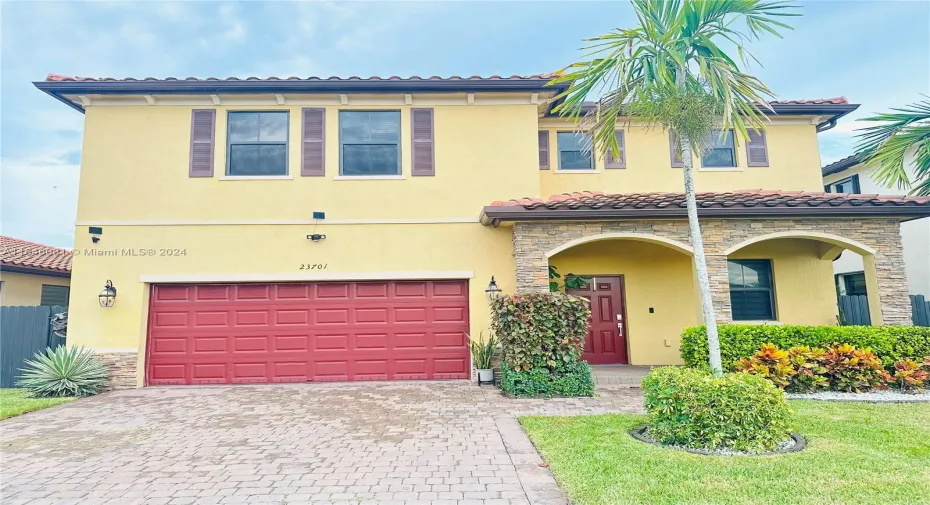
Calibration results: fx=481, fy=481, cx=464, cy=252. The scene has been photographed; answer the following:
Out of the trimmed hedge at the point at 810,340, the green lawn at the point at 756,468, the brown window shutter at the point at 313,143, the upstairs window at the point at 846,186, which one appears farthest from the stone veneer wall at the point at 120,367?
the upstairs window at the point at 846,186

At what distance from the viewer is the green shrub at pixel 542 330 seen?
8.81m

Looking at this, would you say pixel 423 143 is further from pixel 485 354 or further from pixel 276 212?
pixel 485 354

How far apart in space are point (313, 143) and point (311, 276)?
9.88 feet

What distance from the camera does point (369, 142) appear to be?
11031 millimetres

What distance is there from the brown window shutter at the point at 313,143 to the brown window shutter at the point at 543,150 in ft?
17.4

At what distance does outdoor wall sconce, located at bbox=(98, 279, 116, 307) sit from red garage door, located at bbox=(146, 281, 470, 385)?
2.36 feet

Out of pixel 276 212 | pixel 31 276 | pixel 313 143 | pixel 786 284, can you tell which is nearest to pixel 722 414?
pixel 786 284

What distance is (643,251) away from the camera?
469 inches

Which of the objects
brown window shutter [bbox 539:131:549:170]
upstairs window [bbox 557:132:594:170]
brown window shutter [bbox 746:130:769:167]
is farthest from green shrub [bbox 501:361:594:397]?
brown window shutter [bbox 746:130:769:167]

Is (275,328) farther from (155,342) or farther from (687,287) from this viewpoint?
(687,287)

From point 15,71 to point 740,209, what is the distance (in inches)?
605

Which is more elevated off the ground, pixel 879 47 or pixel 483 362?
pixel 879 47

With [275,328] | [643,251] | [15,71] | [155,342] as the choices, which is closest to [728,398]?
[643,251]

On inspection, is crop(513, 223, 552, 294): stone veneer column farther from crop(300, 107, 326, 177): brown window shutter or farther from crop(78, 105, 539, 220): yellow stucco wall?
crop(300, 107, 326, 177): brown window shutter
